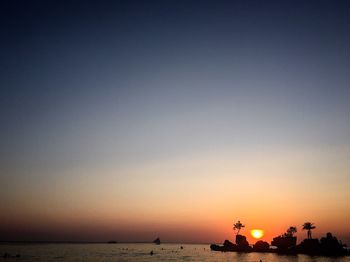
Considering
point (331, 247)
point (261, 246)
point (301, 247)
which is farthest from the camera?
point (261, 246)

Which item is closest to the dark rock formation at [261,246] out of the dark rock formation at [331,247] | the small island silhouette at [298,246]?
the small island silhouette at [298,246]

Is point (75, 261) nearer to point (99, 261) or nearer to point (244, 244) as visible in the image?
point (99, 261)

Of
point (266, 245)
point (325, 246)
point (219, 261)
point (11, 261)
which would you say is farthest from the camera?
point (266, 245)

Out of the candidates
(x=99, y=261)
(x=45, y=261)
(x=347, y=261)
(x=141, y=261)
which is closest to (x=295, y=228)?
(x=347, y=261)

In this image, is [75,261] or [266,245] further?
[266,245]

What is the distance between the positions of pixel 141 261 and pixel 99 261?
58.6ft

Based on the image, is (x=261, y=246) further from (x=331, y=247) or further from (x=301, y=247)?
(x=331, y=247)

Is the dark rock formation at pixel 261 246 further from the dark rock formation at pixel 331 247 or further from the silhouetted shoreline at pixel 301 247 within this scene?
the dark rock formation at pixel 331 247

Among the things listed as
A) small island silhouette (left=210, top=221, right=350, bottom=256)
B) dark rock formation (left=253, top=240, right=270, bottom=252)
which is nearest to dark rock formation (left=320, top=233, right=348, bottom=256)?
small island silhouette (left=210, top=221, right=350, bottom=256)

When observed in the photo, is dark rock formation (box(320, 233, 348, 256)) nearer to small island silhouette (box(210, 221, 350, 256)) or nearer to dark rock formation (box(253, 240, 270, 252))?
small island silhouette (box(210, 221, 350, 256))

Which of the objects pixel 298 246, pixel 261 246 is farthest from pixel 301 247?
pixel 261 246

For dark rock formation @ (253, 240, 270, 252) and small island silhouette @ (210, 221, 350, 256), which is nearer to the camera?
small island silhouette @ (210, 221, 350, 256)

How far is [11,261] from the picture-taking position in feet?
A: 389

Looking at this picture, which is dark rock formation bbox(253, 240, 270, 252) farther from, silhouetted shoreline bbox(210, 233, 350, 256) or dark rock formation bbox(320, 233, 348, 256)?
dark rock formation bbox(320, 233, 348, 256)
